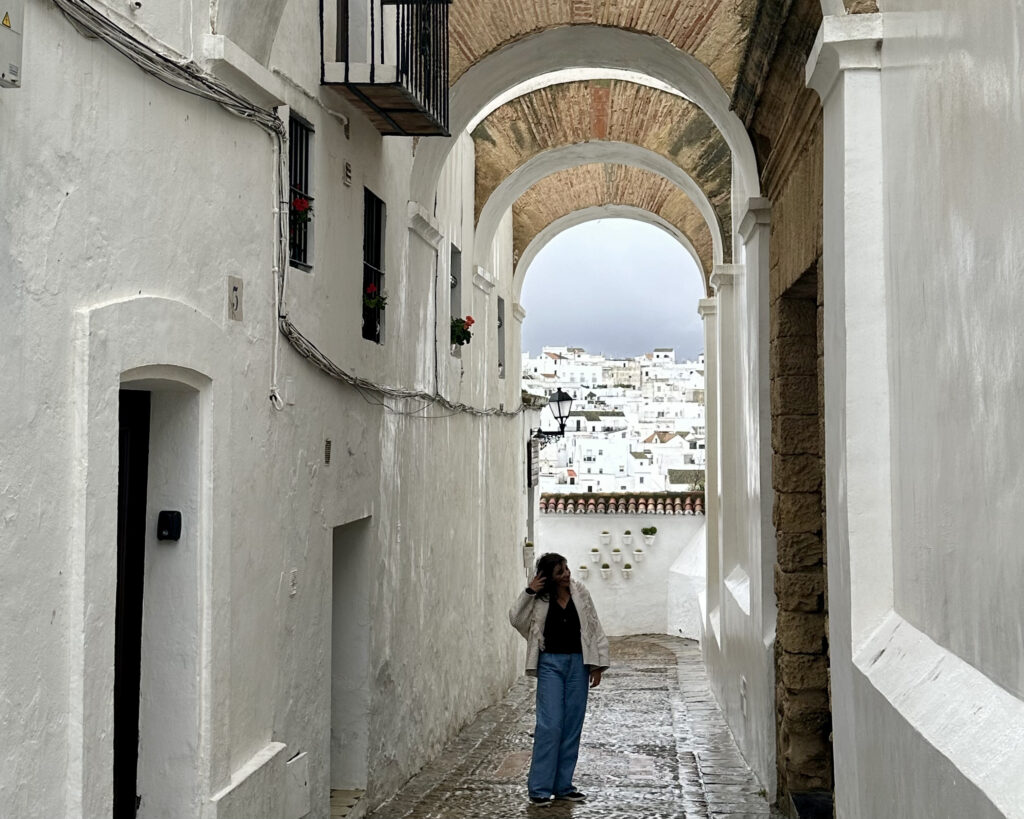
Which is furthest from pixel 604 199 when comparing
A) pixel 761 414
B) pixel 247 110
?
pixel 247 110

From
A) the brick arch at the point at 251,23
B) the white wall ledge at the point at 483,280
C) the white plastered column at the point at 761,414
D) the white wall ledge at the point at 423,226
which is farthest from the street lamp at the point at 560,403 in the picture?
the brick arch at the point at 251,23

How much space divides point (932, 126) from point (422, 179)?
568 centimetres

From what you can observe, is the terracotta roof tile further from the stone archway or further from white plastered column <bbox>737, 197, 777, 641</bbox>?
white plastered column <bbox>737, 197, 777, 641</bbox>

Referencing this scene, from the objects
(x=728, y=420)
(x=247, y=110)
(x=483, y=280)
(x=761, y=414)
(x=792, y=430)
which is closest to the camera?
(x=247, y=110)

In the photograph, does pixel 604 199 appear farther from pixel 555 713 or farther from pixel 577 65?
pixel 555 713

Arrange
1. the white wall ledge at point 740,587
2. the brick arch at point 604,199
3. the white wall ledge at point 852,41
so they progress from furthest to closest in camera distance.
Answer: the brick arch at point 604,199
the white wall ledge at point 740,587
the white wall ledge at point 852,41

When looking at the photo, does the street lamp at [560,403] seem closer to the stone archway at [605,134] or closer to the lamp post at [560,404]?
the lamp post at [560,404]

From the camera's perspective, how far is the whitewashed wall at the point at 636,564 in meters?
21.9

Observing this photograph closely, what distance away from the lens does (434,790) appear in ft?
25.2

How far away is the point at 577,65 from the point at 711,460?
18.1ft

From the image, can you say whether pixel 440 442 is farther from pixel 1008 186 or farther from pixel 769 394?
pixel 1008 186

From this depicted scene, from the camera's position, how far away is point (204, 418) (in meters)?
4.53

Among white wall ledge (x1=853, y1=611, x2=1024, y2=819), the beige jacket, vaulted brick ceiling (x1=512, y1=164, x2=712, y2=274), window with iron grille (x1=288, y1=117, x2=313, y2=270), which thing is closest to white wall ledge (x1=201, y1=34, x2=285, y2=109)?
window with iron grille (x1=288, y1=117, x2=313, y2=270)

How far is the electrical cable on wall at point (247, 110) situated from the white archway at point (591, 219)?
7700 mm
